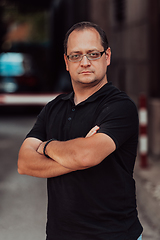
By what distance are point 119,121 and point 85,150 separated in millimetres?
222

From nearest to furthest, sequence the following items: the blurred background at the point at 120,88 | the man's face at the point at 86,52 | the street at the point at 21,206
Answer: the man's face at the point at 86,52 → the street at the point at 21,206 → the blurred background at the point at 120,88

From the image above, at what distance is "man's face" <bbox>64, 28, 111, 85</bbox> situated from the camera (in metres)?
2.11

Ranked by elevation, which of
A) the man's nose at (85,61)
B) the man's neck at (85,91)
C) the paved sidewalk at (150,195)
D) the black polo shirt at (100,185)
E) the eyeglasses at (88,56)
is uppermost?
the eyeglasses at (88,56)

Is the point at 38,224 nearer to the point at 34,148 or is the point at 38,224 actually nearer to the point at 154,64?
the point at 34,148

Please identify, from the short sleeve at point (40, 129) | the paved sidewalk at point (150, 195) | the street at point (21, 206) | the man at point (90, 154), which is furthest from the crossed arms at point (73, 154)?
the paved sidewalk at point (150, 195)

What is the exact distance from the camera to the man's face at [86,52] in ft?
6.91

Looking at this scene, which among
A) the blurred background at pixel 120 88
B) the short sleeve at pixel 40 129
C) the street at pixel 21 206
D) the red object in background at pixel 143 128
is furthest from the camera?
the red object in background at pixel 143 128

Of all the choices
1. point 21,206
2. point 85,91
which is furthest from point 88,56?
point 21,206

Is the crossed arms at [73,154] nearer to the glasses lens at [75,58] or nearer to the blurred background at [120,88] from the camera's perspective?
the glasses lens at [75,58]

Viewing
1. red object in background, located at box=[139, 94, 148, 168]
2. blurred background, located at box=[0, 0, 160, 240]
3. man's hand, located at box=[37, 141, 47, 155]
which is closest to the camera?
man's hand, located at box=[37, 141, 47, 155]

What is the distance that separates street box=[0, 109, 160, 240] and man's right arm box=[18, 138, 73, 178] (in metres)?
1.80

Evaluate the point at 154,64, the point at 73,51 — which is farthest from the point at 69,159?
the point at 154,64

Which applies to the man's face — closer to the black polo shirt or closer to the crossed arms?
the black polo shirt

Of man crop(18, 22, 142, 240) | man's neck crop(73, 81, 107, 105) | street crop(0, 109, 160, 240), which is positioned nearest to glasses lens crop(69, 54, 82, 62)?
man crop(18, 22, 142, 240)
